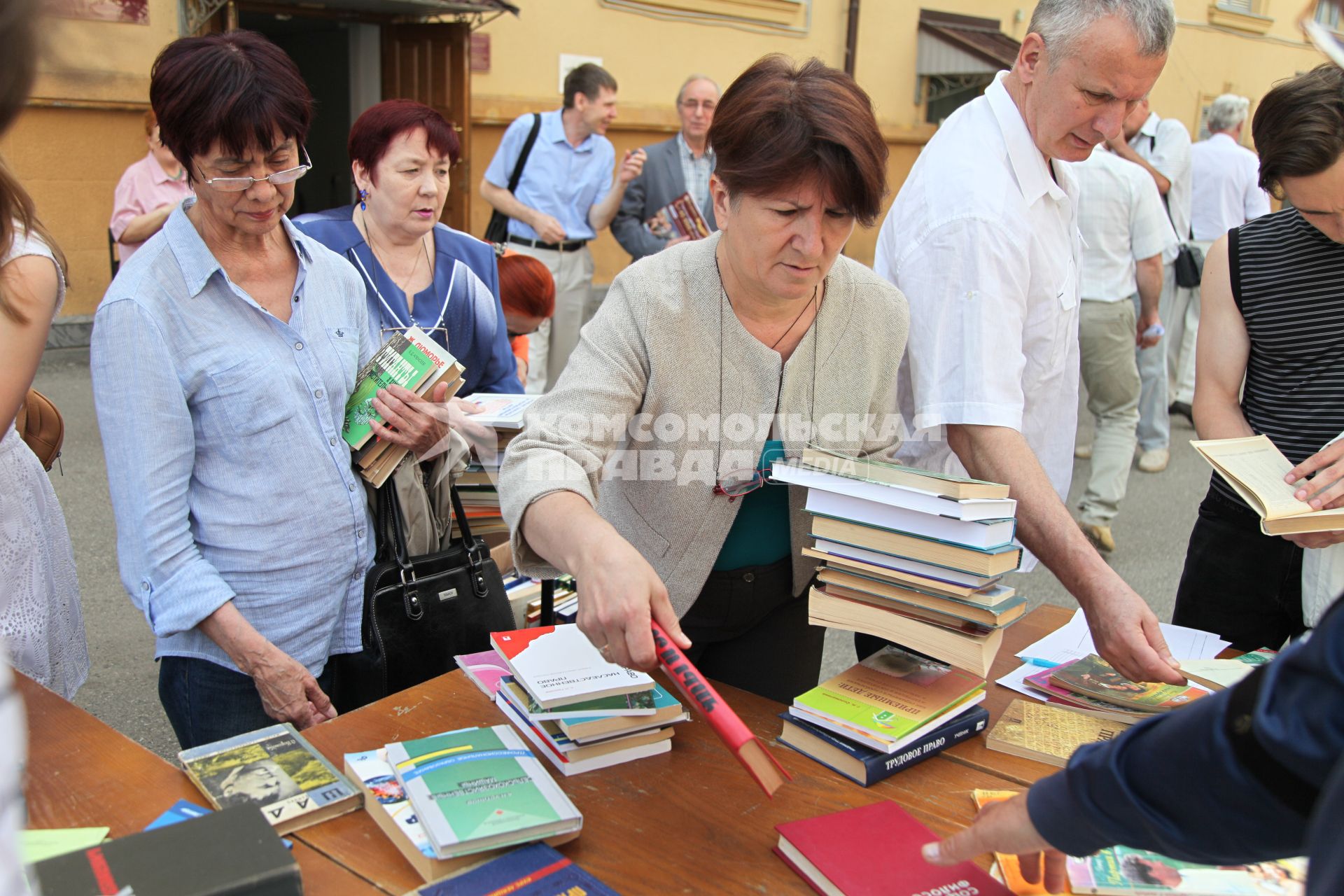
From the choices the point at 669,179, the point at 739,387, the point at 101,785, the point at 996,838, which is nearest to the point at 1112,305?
the point at 669,179

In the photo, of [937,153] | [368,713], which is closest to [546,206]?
[937,153]

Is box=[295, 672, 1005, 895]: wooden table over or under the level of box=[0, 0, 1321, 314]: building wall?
under

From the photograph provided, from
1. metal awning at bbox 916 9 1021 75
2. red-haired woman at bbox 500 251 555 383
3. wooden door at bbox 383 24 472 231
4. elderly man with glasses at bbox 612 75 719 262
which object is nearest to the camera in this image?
red-haired woman at bbox 500 251 555 383

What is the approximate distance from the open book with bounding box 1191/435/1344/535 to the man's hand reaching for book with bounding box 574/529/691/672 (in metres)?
1.02

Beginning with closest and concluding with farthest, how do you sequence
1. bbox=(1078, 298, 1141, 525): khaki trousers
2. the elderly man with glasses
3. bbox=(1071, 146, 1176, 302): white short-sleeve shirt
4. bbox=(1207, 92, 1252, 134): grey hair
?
bbox=(1071, 146, 1176, 302): white short-sleeve shirt < bbox=(1078, 298, 1141, 525): khaki trousers < the elderly man with glasses < bbox=(1207, 92, 1252, 134): grey hair

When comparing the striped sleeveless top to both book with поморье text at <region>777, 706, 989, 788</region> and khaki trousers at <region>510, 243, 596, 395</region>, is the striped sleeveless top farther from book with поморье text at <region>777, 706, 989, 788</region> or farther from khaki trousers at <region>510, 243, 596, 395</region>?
khaki trousers at <region>510, 243, 596, 395</region>

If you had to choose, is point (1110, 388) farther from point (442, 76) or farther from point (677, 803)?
point (442, 76)

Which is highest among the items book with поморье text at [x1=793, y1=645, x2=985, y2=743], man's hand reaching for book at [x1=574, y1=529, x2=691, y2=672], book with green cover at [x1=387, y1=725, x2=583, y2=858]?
man's hand reaching for book at [x1=574, y1=529, x2=691, y2=672]

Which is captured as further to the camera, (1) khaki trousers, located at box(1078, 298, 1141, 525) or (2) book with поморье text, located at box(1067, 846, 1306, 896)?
(1) khaki trousers, located at box(1078, 298, 1141, 525)

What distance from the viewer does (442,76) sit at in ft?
28.2

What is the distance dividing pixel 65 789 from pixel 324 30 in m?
10.8

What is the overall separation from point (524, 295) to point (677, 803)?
9.16ft

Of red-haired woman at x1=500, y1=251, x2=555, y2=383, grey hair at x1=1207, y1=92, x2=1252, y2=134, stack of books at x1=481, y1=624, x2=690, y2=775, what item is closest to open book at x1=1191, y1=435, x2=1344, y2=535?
stack of books at x1=481, y1=624, x2=690, y2=775

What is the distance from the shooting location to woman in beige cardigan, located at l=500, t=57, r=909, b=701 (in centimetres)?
156
